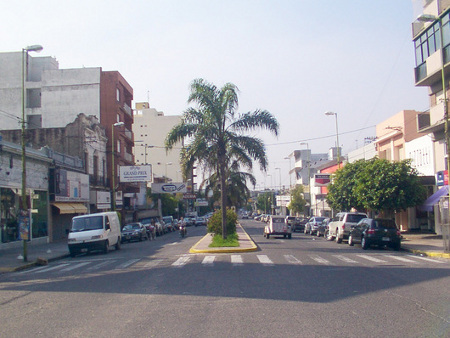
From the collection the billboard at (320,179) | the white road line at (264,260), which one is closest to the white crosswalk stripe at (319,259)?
the white road line at (264,260)

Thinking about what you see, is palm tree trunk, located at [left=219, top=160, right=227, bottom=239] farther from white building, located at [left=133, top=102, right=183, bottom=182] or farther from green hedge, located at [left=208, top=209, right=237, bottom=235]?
white building, located at [left=133, top=102, right=183, bottom=182]

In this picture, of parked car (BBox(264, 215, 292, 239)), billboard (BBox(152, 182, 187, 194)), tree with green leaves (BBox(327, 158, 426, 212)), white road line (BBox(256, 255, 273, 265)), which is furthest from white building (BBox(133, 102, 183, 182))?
white road line (BBox(256, 255, 273, 265))

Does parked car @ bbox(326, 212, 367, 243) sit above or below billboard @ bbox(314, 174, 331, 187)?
below

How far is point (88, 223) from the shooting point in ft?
87.0

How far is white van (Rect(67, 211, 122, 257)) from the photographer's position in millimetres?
25625

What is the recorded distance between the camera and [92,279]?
14.9 meters

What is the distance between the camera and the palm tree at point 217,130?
28.4m

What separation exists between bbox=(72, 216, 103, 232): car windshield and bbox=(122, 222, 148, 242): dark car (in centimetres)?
1355

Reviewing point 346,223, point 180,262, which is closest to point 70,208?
point 346,223

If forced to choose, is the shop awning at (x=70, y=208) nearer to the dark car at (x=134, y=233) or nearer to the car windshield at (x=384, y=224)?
the dark car at (x=134, y=233)

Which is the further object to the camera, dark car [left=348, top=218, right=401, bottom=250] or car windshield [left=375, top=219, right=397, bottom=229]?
car windshield [left=375, top=219, right=397, bottom=229]

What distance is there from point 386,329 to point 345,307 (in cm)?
169

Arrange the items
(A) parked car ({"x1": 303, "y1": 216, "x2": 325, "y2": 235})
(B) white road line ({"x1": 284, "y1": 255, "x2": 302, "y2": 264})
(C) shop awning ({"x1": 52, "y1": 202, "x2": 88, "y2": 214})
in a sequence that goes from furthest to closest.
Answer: (A) parked car ({"x1": 303, "y1": 216, "x2": 325, "y2": 235}), (C) shop awning ({"x1": 52, "y1": 202, "x2": 88, "y2": 214}), (B) white road line ({"x1": 284, "y1": 255, "x2": 302, "y2": 264})

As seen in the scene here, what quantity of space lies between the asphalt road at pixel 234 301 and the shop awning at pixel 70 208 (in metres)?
22.8
